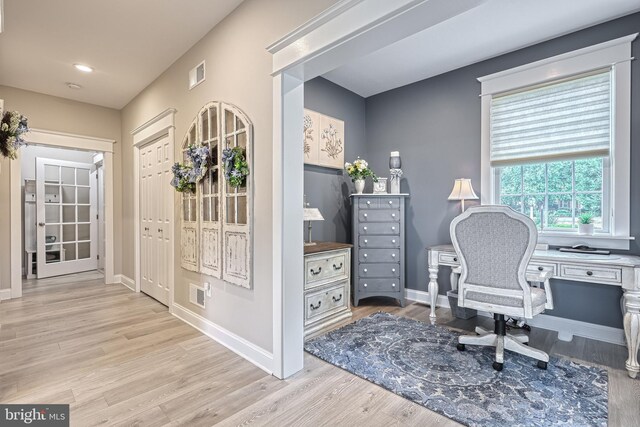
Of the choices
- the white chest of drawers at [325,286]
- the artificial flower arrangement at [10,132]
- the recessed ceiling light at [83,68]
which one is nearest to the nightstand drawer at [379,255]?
the white chest of drawers at [325,286]

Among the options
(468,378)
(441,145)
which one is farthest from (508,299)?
(441,145)

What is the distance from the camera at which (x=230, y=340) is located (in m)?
2.57

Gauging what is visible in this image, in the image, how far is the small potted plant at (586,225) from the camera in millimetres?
2721

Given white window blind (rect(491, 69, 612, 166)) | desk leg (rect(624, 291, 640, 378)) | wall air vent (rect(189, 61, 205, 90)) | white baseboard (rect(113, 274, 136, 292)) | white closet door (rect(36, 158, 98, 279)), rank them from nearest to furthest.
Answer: desk leg (rect(624, 291, 640, 378)) < white window blind (rect(491, 69, 612, 166)) < wall air vent (rect(189, 61, 205, 90)) < white baseboard (rect(113, 274, 136, 292)) < white closet door (rect(36, 158, 98, 279))

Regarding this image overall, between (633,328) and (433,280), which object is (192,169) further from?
(633,328)

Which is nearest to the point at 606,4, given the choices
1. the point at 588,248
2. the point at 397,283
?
the point at 588,248

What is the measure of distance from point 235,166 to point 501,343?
7.70 feet

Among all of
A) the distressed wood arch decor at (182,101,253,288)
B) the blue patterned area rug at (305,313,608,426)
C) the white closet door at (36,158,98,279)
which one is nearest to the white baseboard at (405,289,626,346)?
the blue patterned area rug at (305,313,608,426)

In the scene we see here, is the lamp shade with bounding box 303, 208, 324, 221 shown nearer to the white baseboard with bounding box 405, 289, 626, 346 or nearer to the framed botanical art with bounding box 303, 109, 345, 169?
the framed botanical art with bounding box 303, 109, 345, 169

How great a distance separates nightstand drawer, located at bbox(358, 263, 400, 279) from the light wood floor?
2.38 ft

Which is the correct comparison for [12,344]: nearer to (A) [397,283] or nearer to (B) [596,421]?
(A) [397,283]

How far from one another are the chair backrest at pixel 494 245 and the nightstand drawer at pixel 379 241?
1310mm

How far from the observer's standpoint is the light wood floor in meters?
1.72

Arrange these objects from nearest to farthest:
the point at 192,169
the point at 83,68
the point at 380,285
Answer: the point at 192,169 < the point at 83,68 < the point at 380,285
